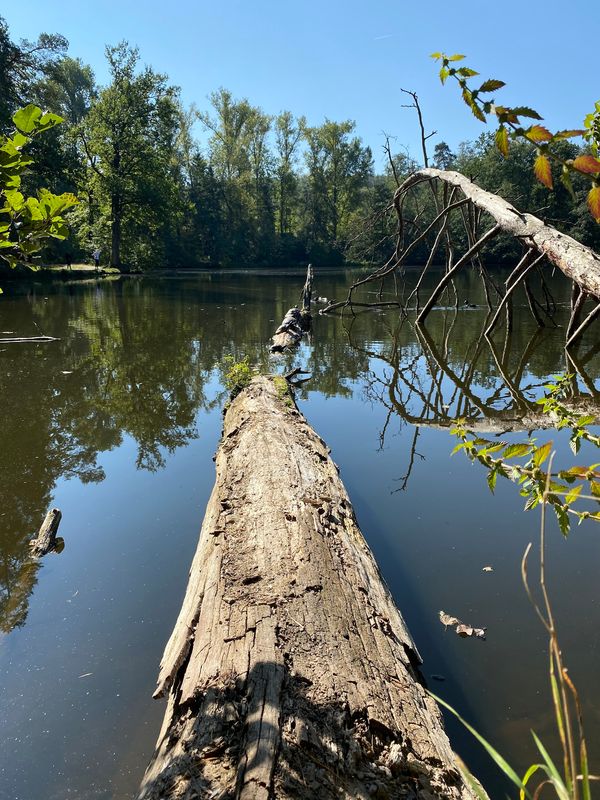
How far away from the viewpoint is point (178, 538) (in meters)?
4.18

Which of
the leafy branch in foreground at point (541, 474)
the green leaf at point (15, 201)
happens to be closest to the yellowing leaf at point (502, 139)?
the leafy branch in foreground at point (541, 474)

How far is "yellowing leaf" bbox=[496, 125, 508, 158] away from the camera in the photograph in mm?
1064

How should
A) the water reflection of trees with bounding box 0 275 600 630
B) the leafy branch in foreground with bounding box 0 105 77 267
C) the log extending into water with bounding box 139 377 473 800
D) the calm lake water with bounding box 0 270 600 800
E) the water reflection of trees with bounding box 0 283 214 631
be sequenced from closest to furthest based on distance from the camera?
1. the log extending into water with bounding box 139 377 473 800
2. the leafy branch in foreground with bounding box 0 105 77 267
3. the calm lake water with bounding box 0 270 600 800
4. the water reflection of trees with bounding box 0 283 214 631
5. the water reflection of trees with bounding box 0 275 600 630

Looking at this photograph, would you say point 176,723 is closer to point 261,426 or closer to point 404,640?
point 404,640

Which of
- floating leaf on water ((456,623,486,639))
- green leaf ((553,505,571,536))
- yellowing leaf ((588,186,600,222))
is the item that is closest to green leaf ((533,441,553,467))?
green leaf ((553,505,571,536))

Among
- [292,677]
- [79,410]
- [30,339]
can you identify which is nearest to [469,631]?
[292,677]

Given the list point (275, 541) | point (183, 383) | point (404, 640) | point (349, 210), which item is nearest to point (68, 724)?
point (275, 541)

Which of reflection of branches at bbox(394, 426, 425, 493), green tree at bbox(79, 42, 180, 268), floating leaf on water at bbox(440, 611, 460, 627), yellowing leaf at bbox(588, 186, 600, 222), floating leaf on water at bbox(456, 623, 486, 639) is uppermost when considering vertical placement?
green tree at bbox(79, 42, 180, 268)

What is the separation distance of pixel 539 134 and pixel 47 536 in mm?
4087

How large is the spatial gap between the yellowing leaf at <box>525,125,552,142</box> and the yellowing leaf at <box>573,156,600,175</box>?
0.32 feet

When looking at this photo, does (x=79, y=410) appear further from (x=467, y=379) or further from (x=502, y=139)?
(x=502, y=139)

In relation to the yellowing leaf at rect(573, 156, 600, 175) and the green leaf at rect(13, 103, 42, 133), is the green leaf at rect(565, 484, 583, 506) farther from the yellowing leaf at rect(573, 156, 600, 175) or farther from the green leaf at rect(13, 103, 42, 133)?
the green leaf at rect(13, 103, 42, 133)

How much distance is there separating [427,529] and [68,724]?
2.61 m

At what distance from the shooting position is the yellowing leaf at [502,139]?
3.49 feet
